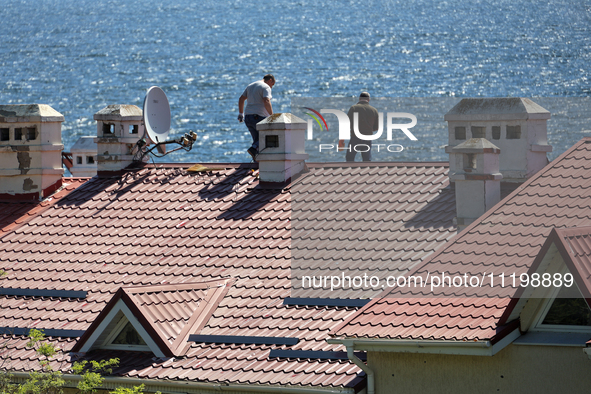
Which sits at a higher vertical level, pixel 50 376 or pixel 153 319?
pixel 153 319

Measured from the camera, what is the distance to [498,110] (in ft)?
65.2

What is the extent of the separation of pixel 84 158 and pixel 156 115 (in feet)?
37.7

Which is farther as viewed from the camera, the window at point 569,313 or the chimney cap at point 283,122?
the chimney cap at point 283,122

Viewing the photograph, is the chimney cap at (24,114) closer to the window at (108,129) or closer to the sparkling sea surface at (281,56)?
the window at (108,129)

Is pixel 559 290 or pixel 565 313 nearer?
pixel 559 290

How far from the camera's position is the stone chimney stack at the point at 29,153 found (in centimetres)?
2378

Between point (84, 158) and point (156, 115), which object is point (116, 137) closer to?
point (156, 115)

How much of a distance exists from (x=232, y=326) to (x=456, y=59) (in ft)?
464

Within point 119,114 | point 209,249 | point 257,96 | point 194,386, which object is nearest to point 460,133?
point 257,96

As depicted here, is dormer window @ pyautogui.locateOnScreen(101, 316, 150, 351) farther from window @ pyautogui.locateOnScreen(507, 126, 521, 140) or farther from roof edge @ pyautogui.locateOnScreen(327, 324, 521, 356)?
window @ pyautogui.locateOnScreen(507, 126, 521, 140)

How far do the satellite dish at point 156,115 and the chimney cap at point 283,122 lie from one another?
338 cm

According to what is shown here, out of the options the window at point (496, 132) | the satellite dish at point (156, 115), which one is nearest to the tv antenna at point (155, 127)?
the satellite dish at point (156, 115)

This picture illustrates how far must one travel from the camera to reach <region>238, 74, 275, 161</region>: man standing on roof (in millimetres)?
22984

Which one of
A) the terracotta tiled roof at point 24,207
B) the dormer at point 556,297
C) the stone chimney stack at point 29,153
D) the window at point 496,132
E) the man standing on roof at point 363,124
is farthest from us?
the stone chimney stack at point 29,153
